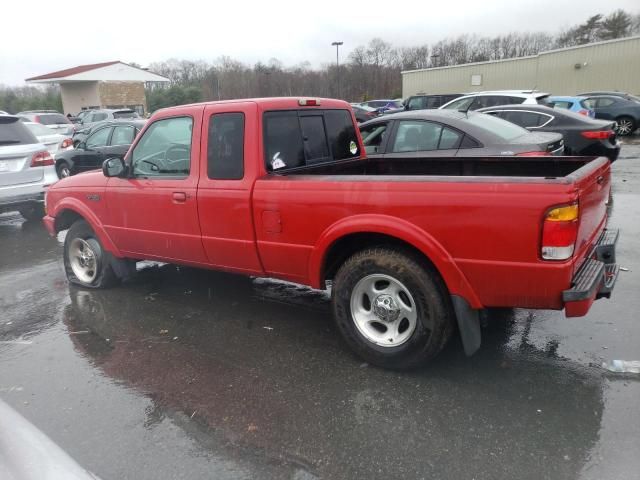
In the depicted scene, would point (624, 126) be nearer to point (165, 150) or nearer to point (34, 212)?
point (34, 212)

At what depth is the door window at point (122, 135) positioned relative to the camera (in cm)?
1159

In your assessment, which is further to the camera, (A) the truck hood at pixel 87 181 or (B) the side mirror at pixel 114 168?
(A) the truck hood at pixel 87 181

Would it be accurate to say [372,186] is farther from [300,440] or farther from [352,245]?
[300,440]

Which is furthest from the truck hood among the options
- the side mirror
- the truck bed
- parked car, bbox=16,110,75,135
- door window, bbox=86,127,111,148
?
parked car, bbox=16,110,75,135

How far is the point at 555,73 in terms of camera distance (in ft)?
118

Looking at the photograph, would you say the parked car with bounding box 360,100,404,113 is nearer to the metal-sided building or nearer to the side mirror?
the metal-sided building

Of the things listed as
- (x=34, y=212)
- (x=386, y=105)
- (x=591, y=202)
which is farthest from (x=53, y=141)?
(x=386, y=105)

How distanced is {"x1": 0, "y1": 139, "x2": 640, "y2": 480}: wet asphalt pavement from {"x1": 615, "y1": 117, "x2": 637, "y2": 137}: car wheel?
17.8 m

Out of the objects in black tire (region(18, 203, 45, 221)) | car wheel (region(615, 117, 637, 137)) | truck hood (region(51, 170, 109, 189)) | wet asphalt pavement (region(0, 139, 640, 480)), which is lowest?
wet asphalt pavement (region(0, 139, 640, 480))

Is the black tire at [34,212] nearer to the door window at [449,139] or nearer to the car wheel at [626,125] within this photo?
the door window at [449,139]

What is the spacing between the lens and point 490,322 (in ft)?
14.5

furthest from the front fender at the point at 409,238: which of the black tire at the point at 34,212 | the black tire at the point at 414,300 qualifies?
the black tire at the point at 34,212

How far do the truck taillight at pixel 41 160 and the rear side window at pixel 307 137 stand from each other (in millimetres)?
6170

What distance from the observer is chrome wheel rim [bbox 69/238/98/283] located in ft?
18.3
